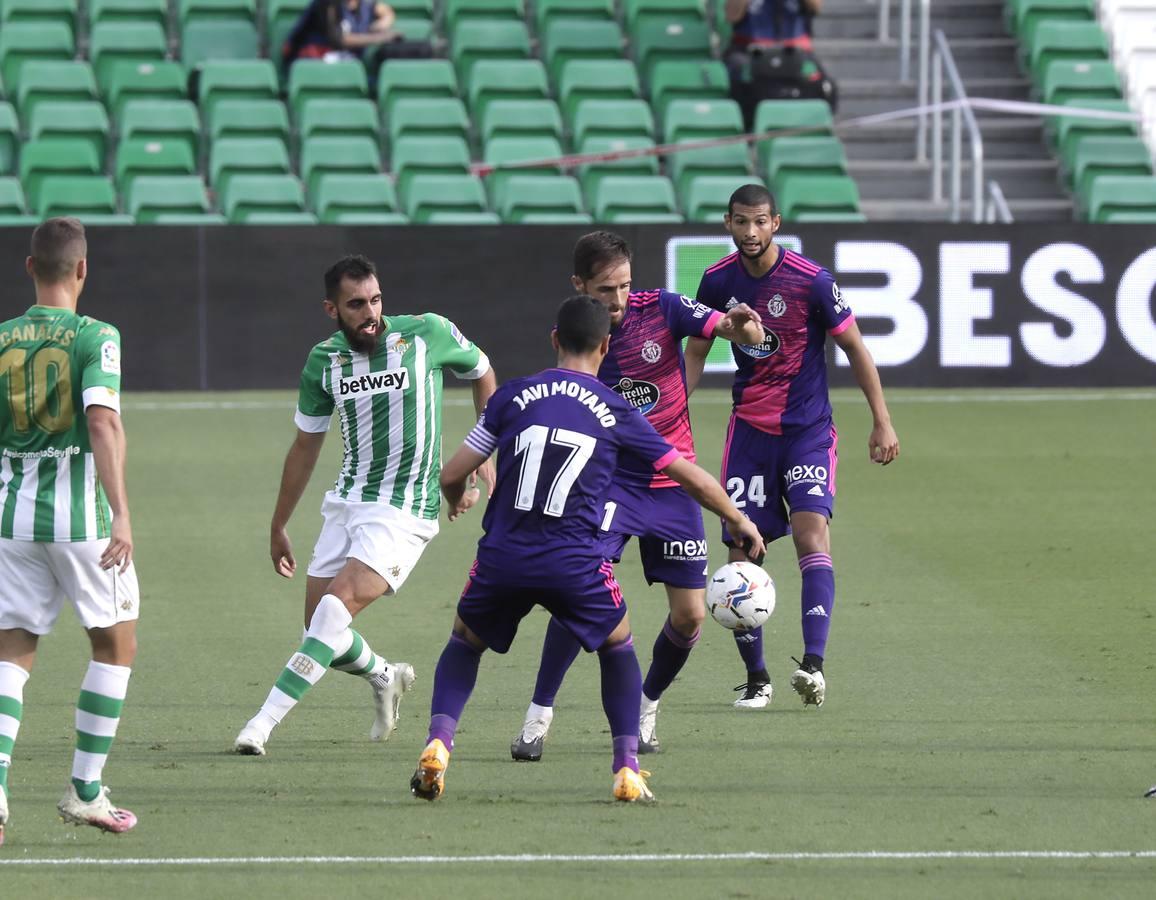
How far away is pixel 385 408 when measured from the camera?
701cm

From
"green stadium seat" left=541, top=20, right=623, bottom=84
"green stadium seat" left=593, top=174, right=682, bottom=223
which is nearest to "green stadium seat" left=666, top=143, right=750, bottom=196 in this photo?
"green stadium seat" left=593, top=174, right=682, bottom=223

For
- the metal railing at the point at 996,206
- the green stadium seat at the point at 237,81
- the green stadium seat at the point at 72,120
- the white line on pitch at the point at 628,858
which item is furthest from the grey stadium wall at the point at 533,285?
the white line on pitch at the point at 628,858

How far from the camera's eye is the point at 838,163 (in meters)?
20.7

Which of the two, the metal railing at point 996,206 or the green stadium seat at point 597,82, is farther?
the green stadium seat at point 597,82

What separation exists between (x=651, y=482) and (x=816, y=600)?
108 centimetres

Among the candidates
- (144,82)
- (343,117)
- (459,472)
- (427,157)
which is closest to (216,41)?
(144,82)

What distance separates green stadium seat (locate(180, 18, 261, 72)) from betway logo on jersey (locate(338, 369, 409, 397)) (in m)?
15.2

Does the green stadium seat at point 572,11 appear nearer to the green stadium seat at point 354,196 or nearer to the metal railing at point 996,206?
the green stadium seat at point 354,196

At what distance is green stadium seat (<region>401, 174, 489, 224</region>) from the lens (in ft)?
64.3

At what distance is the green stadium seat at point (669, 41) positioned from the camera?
22031 millimetres

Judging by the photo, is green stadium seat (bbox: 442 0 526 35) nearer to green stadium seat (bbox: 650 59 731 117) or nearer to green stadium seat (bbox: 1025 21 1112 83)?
green stadium seat (bbox: 650 59 731 117)

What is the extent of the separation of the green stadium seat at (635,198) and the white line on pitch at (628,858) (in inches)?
568

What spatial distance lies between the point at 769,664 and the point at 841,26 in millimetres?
16006

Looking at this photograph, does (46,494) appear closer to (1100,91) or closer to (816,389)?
(816,389)
